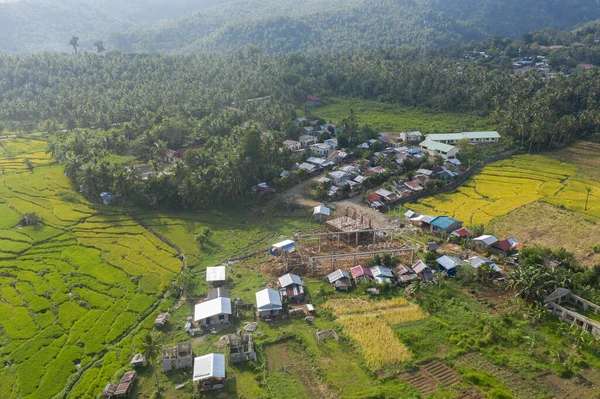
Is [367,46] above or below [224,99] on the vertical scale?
above

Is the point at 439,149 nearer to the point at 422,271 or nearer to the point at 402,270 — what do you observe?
the point at 422,271

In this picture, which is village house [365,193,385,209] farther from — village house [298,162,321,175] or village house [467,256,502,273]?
village house [467,256,502,273]

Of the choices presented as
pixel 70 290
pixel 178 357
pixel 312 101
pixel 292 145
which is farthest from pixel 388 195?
pixel 312 101

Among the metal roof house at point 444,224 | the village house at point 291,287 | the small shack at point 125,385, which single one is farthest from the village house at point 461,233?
the small shack at point 125,385

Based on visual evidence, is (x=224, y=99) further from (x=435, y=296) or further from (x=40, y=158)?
(x=435, y=296)

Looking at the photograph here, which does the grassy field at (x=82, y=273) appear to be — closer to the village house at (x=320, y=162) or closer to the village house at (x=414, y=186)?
the village house at (x=320, y=162)

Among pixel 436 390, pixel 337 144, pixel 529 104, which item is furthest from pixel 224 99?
pixel 436 390

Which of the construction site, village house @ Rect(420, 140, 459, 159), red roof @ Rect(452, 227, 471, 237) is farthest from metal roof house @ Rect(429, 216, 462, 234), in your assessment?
village house @ Rect(420, 140, 459, 159)
